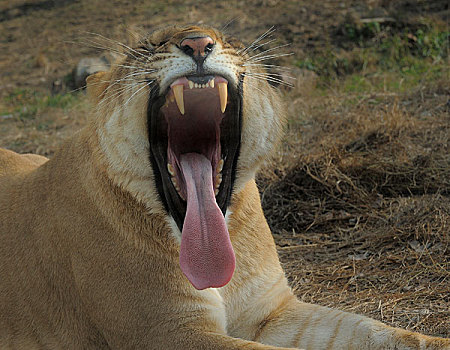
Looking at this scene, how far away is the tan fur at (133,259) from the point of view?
8.71ft

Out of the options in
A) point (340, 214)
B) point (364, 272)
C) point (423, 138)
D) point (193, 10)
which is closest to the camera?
point (364, 272)

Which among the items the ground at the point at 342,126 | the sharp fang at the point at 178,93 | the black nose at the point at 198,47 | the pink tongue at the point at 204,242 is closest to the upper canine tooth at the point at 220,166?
the pink tongue at the point at 204,242

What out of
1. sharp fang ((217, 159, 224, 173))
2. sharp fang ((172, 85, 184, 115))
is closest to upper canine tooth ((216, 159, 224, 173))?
sharp fang ((217, 159, 224, 173))

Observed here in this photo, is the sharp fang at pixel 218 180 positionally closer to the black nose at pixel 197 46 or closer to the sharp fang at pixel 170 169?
the sharp fang at pixel 170 169

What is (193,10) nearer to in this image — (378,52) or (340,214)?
(378,52)

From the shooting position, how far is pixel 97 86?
3.04m

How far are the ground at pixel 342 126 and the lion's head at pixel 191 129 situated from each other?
1.26 ft

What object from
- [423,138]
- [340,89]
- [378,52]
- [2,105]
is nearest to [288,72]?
[340,89]

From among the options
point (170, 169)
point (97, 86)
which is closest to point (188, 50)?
point (170, 169)

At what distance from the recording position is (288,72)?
7.07 meters

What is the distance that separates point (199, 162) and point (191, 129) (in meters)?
0.19

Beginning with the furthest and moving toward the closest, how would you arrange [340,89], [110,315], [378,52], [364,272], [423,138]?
[378,52]
[340,89]
[423,138]
[364,272]
[110,315]

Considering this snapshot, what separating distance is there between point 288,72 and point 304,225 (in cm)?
298

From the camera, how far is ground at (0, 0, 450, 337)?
3654 millimetres
